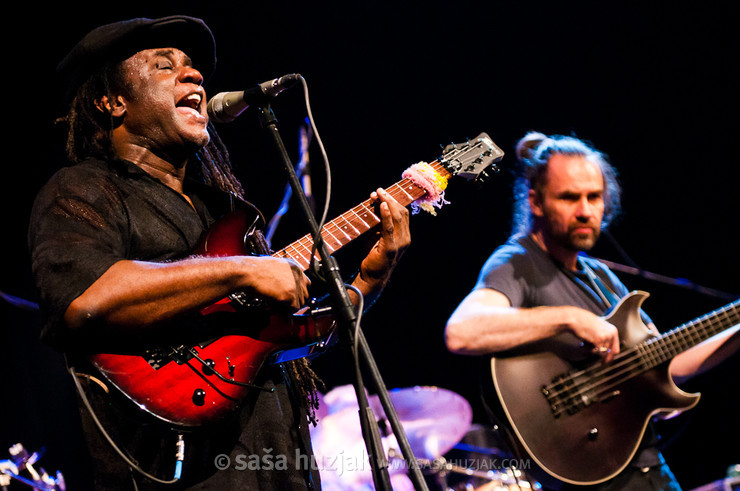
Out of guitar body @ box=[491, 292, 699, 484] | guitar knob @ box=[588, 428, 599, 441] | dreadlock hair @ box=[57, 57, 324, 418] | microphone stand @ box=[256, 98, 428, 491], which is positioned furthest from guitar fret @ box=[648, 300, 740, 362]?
microphone stand @ box=[256, 98, 428, 491]

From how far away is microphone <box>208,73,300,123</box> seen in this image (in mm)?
2055

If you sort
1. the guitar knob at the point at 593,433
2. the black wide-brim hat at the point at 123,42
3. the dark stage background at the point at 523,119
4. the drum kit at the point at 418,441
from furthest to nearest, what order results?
the dark stage background at the point at 523,119 → the drum kit at the point at 418,441 → the guitar knob at the point at 593,433 → the black wide-brim hat at the point at 123,42

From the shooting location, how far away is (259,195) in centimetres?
560

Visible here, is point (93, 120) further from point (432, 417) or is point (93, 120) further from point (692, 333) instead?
point (432, 417)

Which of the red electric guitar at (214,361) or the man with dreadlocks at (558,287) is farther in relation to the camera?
the man with dreadlocks at (558,287)

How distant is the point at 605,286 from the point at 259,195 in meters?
3.25

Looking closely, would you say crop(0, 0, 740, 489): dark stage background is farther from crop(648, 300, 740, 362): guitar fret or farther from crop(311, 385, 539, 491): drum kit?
crop(648, 300, 740, 362): guitar fret

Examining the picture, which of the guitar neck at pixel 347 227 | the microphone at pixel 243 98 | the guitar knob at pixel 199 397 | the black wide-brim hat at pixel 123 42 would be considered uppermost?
the black wide-brim hat at pixel 123 42

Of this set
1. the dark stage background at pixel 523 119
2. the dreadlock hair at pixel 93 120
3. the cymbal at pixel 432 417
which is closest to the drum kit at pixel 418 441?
the cymbal at pixel 432 417

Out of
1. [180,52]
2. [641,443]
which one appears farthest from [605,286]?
[180,52]

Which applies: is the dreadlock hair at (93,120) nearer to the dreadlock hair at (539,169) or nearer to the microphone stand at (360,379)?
the microphone stand at (360,379)

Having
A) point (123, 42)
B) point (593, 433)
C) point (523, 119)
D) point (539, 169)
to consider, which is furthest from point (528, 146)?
point (123, 42)

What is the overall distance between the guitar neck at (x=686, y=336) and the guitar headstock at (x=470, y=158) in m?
1.36

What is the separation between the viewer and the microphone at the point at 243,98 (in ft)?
6.74
